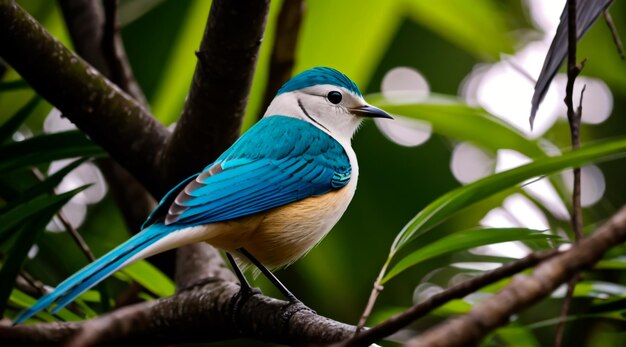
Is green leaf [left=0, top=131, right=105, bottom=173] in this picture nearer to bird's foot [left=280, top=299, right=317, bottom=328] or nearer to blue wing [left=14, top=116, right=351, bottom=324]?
blue wing [left=14, top=116, right=351, bottom=324]

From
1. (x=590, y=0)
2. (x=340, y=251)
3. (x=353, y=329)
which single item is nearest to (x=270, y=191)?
(x=353, y=329)

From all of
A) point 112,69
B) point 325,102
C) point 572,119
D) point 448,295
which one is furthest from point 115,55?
point 448,295

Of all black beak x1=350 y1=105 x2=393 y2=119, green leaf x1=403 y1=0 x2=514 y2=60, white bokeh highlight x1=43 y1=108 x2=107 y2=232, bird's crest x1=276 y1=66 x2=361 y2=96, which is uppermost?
green leaf x1=403 y1=0 x2=514 y2=60

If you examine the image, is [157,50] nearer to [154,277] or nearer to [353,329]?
[154,277]

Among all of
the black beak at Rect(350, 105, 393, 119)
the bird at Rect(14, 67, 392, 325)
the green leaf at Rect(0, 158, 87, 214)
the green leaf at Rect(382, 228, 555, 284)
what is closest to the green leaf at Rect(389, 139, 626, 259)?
the green leaf at Rect(382, 228, 555, 284)

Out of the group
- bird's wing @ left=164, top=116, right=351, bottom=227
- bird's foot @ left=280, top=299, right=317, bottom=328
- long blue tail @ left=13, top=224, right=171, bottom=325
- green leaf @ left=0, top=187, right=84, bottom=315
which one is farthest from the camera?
green leaf @ left=0, top=187, right=84, bottom=315

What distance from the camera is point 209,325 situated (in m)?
2.77

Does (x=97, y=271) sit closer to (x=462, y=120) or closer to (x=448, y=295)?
(x=448, y=295)

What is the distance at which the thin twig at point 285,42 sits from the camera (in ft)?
11.0

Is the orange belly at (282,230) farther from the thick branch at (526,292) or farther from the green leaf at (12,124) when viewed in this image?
the thick branch at (526,292)

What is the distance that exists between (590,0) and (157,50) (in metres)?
3.88

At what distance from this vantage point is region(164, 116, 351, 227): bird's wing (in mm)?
2689

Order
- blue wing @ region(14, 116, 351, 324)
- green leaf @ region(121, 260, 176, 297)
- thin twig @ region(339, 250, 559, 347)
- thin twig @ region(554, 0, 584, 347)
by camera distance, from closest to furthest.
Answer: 1. thin twig @ region(339, 250, 559, 347)
2. thin twig @ region(554, 0, 584, 347)
3. blue wing @ region(14, 116, 351, 324)
4. green leaf @ region(121, 260, 176, 297)

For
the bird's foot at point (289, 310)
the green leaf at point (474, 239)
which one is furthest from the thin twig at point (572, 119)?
the bird's foot at point (289, 310)
